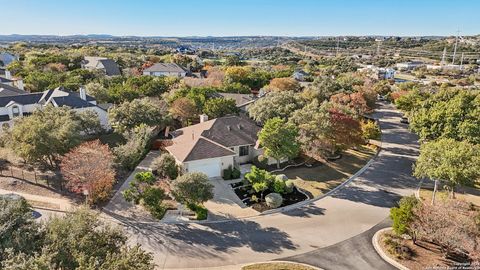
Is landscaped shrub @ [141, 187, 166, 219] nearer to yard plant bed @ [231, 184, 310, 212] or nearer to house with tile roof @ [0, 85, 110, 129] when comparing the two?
yard plant bed @ [231, 184, 310, 212]

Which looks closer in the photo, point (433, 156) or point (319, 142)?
point (433, 156)

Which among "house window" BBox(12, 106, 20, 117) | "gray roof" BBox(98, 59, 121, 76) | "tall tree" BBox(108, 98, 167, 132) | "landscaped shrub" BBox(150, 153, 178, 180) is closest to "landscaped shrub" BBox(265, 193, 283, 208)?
"landscaped shrub" BBox(150, 153, 178, 180)

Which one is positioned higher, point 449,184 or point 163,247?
point 449,184

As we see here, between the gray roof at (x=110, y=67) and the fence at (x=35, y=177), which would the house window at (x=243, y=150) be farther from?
the gray roof at (x=110, y=67)

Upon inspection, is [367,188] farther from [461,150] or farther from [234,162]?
[234,162]

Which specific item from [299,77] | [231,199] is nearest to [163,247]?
[231,199]

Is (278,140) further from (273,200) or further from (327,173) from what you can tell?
(273,200)
